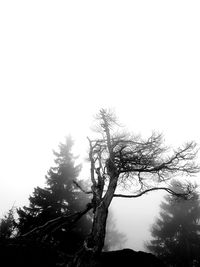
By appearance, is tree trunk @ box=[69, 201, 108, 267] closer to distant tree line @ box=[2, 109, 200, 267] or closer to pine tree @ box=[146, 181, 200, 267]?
distant tree line @ box=[2, 109, 200, 267]

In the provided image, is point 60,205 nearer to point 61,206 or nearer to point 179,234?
point 61,206

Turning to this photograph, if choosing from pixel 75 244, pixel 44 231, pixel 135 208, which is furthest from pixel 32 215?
pixel 135 208

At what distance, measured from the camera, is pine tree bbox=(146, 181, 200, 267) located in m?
18.3

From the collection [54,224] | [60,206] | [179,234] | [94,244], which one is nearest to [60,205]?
[60,206]

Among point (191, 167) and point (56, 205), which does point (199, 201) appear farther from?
point (56, 205)

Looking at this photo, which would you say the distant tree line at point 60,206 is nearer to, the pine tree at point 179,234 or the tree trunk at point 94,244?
the tree trunk at point 94,244

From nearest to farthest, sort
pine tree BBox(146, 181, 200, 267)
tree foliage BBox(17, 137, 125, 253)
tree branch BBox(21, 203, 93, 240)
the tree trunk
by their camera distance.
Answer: the tree trunk → tree branch BBox(21, 203, 93, 240) → tree foliage BBox(17, 137, 125, 253) → pine tree BBox(146, 181, 200, 267)

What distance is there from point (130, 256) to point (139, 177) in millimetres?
4882

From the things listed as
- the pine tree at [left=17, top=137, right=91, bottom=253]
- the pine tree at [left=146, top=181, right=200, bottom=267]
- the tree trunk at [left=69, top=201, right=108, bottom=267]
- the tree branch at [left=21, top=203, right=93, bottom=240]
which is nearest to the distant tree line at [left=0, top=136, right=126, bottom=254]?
the pine tree at [left=17, top=137, right=91, bottom=253]

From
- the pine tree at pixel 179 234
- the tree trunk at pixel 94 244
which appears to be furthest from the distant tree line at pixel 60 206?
the pine tree at pixel 179 234

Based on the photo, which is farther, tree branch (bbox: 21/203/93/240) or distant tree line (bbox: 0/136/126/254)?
distant tree line (bbox: 0/136/126/254)

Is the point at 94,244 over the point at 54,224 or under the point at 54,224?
under

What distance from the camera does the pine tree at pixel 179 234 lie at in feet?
60.0

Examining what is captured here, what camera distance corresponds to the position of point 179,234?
A: 1967cm
